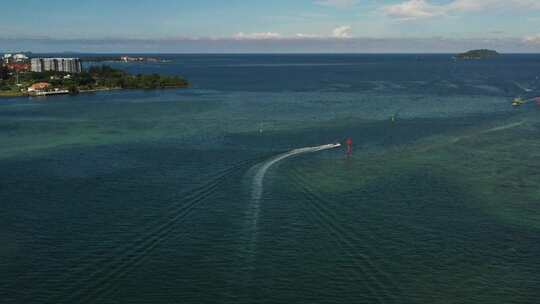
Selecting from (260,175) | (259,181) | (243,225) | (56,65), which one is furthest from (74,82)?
(243,225)

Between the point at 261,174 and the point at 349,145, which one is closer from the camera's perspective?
the point at 261,174

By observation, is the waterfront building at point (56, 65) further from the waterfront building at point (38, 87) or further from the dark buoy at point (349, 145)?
the dark buoy at point (349, 145)

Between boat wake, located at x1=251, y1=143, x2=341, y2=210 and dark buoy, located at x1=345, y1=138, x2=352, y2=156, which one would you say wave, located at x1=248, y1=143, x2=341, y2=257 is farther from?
dark buoy, located at x1=345, y1=138, x2=352, y2=156

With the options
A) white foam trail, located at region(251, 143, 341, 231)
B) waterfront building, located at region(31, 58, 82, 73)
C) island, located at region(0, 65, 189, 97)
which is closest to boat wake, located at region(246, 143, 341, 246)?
white foam trail, located at region(251, 143, 341, 231)

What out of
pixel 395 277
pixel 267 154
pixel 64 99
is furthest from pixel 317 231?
pixel 64 99

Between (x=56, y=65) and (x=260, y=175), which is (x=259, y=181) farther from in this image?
(x=56, y=65)

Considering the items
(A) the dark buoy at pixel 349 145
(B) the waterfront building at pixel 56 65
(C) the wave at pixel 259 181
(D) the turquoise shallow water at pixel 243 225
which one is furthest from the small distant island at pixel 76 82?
(C) the wave at pixel 259 181

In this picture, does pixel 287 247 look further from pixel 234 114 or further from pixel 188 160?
pixel 234 114
